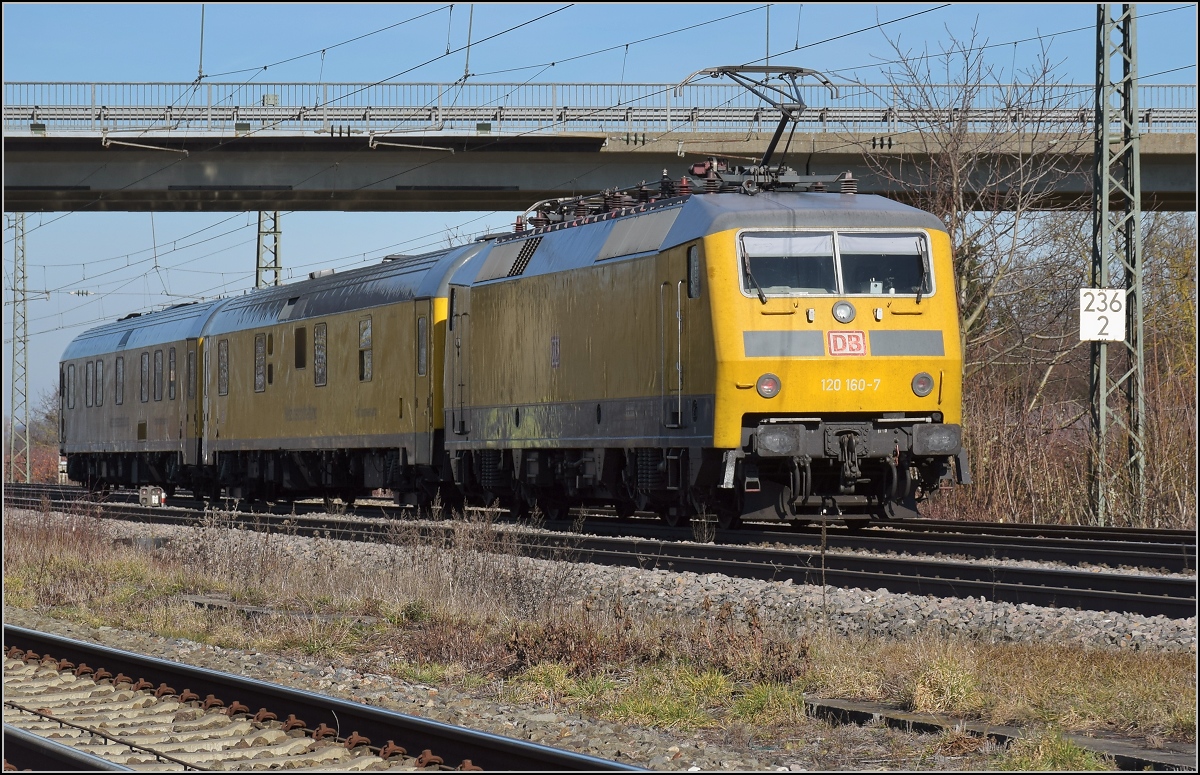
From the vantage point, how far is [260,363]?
26766mm

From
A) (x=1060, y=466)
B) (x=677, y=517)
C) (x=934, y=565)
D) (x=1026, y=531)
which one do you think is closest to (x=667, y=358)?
(x=677, y=517)

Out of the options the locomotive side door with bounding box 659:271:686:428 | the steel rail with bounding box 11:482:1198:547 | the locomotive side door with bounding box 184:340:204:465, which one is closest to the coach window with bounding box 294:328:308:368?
the locomotive side door with bounding box 184:340:204:465

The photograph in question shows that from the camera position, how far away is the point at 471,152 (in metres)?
38.0

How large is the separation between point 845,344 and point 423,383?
26.5 ft

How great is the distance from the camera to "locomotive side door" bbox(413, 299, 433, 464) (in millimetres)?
21406

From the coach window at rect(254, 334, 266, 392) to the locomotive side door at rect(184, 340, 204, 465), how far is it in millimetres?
3080

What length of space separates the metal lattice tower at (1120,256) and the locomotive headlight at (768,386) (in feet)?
16.6

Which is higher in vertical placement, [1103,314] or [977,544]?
[1103,314]

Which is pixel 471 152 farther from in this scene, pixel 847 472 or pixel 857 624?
pixel 857 624

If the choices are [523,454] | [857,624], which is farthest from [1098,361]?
[857,624]

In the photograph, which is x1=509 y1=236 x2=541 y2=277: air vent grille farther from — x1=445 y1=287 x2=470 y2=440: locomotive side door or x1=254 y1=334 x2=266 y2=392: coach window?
x1=254 y1=334 x2=266 y2=392: coach window

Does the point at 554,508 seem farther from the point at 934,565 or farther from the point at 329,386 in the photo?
the point at 934,565

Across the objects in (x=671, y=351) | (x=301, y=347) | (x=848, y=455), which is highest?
(x=301, y=347)

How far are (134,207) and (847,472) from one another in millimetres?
29929
